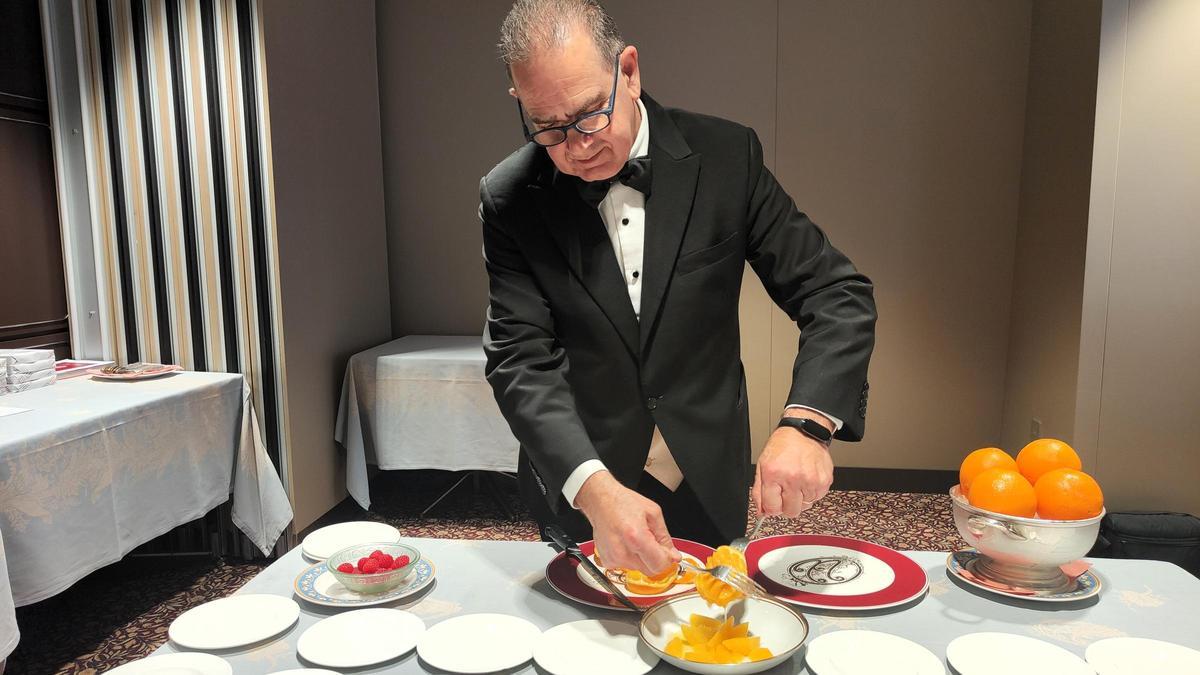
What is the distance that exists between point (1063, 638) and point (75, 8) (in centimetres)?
385

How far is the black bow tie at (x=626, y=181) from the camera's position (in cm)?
146

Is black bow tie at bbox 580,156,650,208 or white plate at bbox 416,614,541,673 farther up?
black bow tie at bbox 580,156,650,208

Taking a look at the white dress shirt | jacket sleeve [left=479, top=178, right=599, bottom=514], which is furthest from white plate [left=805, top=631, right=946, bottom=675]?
the white dress shirt

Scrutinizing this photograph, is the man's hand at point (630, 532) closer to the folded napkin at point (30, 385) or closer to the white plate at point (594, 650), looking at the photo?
the white plate at point (594, 650)


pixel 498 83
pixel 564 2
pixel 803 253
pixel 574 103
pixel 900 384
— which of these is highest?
pixel 498 83

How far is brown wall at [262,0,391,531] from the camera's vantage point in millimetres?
3324

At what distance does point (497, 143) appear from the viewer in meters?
4.32

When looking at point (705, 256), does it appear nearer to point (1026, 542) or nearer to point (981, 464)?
point (981, 464)

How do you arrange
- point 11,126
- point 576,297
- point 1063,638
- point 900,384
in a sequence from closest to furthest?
point 1063,638
point 576,297
point 11,126
point 900,384

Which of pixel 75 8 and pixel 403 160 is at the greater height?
pixel 75 8

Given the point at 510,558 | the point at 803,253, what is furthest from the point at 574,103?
the point at 510,558

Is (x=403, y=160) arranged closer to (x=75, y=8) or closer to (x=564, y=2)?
(x=75, y=8)

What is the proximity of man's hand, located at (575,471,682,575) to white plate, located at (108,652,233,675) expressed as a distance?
0.49 metres

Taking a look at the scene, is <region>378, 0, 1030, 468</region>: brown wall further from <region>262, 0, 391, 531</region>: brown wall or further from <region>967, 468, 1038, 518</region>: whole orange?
<region>967, 468, 1038, 518</region>: whole orange
